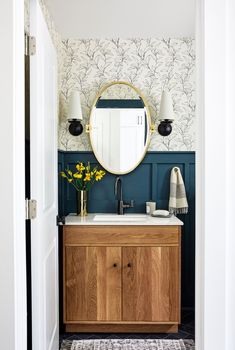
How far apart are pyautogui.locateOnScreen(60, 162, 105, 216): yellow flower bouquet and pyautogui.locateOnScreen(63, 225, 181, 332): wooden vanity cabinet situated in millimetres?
463

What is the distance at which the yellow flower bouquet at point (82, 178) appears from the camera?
3.34m

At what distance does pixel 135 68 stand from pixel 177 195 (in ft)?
4.03

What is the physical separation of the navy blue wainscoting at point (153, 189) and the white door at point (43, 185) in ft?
3.65

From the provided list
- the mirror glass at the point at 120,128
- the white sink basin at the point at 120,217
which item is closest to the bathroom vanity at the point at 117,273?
the white sink basin at the point at 120,217

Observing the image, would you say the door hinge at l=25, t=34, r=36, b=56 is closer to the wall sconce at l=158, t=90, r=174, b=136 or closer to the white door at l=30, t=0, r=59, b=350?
the white door at l=30, t=0, r=59, b=350

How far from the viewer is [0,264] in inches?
54.0

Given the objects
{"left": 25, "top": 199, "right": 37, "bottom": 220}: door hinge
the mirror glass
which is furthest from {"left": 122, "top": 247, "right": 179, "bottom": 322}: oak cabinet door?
{"left": 25, "top": 199, "right": 37, "bottom": 220}: door hinge

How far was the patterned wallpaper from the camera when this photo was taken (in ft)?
11.3

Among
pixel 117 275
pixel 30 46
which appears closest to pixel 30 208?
pixel 30 46

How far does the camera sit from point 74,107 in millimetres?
3275

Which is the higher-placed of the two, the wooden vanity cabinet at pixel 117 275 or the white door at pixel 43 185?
the white door at pixel 43 185
